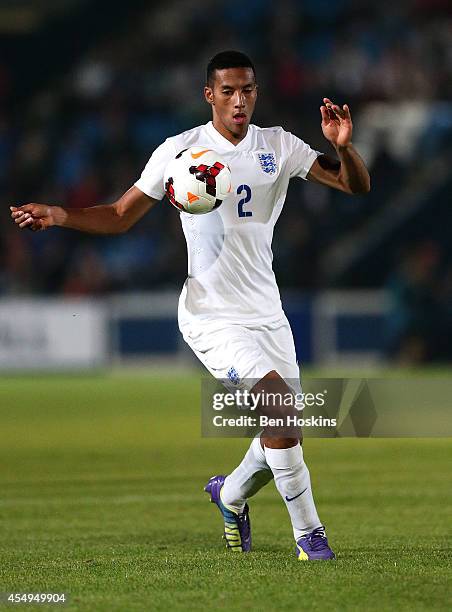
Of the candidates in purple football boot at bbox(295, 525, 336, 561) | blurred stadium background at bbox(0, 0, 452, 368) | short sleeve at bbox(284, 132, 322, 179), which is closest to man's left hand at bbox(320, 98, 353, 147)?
short sleeve at bbox(284, 132, 322, 179)

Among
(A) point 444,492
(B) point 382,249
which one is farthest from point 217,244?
(B) point 382,249

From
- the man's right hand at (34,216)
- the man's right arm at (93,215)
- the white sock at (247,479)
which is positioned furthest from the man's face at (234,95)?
the white sock at (247,479)

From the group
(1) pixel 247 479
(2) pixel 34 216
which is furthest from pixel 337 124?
(1) pixel 247 479

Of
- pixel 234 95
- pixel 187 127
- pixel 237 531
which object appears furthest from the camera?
pixel 187 127

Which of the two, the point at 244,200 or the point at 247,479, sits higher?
the point at 244,200

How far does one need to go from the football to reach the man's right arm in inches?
10.0

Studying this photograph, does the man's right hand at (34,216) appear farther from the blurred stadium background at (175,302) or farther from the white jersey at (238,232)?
the blurred stadium background at (175,302)

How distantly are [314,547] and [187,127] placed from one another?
16488mm

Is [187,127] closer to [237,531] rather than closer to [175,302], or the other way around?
[175,302]

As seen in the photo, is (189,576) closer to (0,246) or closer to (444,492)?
(444,492)

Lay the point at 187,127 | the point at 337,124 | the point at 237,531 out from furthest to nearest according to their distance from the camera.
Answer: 1. the point at 187,127
2. the point at 237,531
3. the point at 337,124

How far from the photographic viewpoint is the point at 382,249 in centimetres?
2083

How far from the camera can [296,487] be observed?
20.0 feet

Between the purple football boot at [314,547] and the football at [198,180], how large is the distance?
5.02ft
